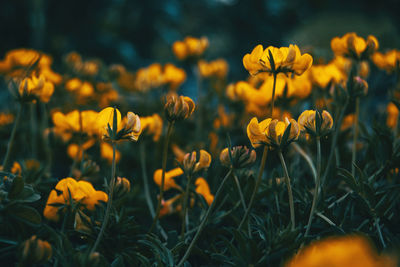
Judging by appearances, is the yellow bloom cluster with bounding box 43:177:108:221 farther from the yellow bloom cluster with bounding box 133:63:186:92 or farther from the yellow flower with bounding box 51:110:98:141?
the yellow bloom cluster with bounding box 133:63:186:92

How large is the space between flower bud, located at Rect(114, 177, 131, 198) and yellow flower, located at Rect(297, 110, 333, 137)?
1.39 ft

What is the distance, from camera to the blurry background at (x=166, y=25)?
402 centimetres

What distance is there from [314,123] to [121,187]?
47 centimetres

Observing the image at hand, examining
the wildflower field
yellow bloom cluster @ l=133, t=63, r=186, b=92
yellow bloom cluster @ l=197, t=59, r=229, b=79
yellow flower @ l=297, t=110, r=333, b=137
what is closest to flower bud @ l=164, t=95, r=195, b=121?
the wildflower field

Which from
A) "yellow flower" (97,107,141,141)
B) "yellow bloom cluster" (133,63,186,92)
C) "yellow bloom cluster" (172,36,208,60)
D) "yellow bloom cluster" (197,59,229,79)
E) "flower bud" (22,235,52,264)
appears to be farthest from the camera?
"yellow bloom cluster" (197,59,229,79)

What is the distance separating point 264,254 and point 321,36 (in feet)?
11.8

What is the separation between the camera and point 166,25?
507 centimetres

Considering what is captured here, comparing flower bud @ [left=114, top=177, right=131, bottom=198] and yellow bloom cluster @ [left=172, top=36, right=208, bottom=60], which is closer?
flower bud @ [left=114, top=177, right=131, bottom=198]

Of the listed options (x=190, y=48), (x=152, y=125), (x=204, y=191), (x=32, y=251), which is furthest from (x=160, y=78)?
(x=32, y=251)

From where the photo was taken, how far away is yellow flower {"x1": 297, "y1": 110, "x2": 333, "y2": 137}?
77 cm

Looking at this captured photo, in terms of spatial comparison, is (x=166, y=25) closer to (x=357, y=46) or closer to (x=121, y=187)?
(x=357, y=46)

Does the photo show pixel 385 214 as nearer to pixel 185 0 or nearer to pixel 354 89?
pixel 354 89

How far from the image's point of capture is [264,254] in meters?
0.68

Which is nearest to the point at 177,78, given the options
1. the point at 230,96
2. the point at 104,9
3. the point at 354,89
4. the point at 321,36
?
the point at 230,96
